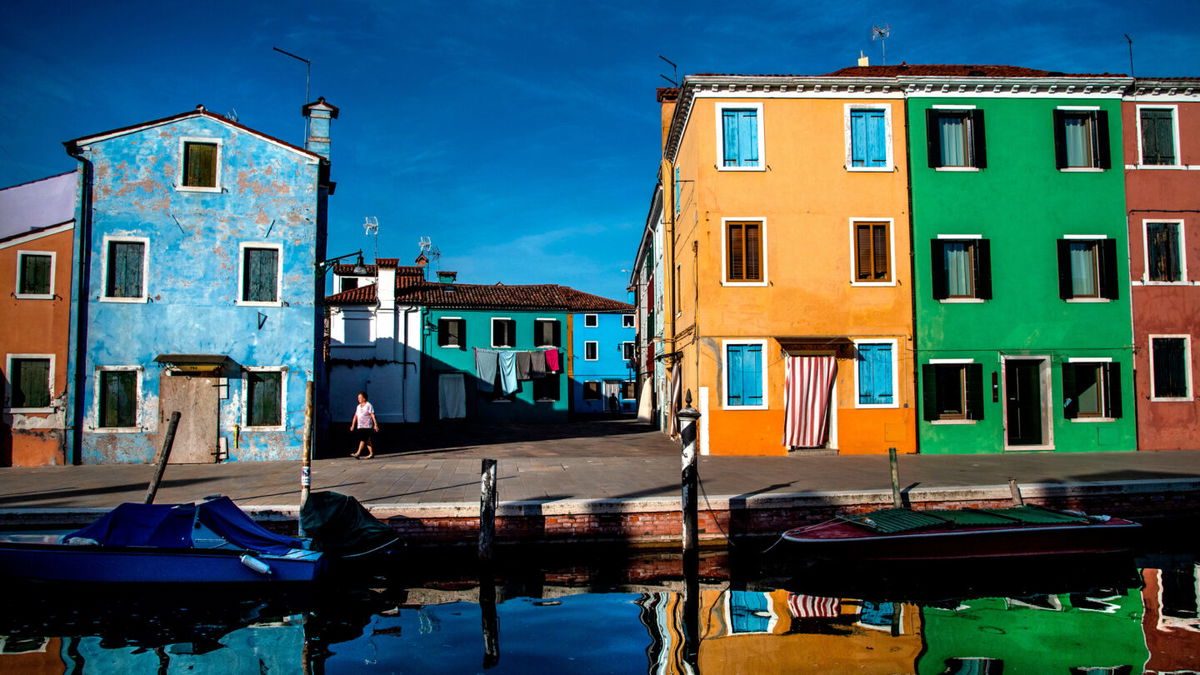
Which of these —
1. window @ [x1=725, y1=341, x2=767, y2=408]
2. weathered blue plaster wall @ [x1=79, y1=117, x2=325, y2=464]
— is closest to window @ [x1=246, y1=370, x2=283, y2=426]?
weathered blue plaster wall @ [x1=79, y1=117, x2=325, y2=464]

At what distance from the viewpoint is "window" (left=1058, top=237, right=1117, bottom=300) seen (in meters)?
19.3

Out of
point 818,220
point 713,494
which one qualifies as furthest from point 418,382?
point 713,494

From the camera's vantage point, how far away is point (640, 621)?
8609 millimetres

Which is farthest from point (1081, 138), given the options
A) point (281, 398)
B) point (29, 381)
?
point (29, 381)

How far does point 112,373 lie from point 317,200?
621 cm

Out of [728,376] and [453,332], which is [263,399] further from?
[453,332]

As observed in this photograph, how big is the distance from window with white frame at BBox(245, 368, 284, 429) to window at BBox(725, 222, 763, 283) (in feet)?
37.4

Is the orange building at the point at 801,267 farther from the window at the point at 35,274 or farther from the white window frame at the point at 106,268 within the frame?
the window at the point at 35,274

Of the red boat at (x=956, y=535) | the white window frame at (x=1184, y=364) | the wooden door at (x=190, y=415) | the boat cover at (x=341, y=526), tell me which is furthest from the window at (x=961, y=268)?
the wooden door at (x=190, y=415)

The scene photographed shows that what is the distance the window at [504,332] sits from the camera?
124 ft

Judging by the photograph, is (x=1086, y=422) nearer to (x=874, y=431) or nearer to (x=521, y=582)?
(x=874, y=431)

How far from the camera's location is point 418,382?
3534 centimetres

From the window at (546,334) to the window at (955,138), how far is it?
2244 cm

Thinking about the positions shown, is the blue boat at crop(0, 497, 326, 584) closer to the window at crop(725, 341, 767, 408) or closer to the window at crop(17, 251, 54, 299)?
the window at crop(17, 251, 54, 299)
